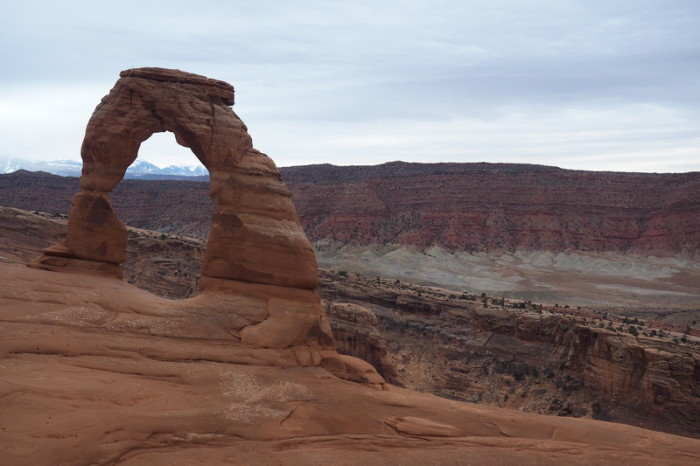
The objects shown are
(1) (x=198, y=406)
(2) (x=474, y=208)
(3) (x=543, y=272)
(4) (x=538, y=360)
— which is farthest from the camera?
(2) (x=474, y=208)

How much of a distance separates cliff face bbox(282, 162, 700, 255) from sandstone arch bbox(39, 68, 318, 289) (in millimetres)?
86714

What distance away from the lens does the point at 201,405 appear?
47.6ft

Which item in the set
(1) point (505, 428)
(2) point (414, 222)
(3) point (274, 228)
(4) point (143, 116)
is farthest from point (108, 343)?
(2) point (414, 222)

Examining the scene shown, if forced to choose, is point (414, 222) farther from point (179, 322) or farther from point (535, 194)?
point (179, 322)

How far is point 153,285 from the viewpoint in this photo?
41.5 m

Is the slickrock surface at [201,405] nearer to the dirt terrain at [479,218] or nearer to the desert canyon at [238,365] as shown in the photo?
the desert canyon at [238,365]

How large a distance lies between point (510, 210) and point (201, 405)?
105m

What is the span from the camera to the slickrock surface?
12.7m

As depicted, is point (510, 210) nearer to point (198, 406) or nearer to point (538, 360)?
point (538, 360)

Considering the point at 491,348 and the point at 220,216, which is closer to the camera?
the point at 220,216

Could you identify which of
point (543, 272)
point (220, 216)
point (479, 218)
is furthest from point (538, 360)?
point (479, 218)

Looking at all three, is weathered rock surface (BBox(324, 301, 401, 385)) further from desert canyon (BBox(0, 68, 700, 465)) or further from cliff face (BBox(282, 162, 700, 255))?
cliff face (BBox(282, 162, 700, 255))

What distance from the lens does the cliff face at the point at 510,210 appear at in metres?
108

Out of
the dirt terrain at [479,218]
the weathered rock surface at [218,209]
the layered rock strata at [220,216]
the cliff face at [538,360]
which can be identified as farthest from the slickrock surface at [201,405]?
the dirt terrain at [479,218]
